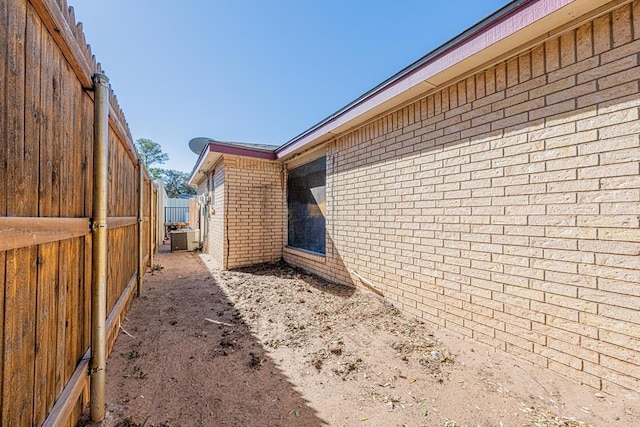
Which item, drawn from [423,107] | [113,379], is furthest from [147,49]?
[113,379]

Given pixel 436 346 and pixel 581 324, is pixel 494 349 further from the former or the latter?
pixel 581 324

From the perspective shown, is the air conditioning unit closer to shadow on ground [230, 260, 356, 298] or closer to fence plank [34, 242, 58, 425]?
shadow on ground [230, 260, 356, 298]

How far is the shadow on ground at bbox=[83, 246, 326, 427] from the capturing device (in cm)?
174

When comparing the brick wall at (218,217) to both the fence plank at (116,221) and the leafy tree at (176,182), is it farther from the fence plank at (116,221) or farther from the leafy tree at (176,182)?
the leafy tree at (176,182)

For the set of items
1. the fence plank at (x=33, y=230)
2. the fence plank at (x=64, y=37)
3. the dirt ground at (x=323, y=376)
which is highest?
the fence plank at (x=64, y=37)

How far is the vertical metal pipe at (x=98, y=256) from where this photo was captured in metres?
1.55

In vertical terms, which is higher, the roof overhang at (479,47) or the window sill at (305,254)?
the roof overhang at (479,47)

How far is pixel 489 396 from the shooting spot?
1.90 m

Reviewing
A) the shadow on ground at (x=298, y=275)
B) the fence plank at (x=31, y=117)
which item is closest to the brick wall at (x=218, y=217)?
the shadow on ground at (x=298, y=275)

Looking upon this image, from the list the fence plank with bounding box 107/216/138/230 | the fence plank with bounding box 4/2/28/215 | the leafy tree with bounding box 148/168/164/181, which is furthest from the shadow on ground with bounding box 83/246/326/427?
the leafy tree with bounding box 148/168/164/181

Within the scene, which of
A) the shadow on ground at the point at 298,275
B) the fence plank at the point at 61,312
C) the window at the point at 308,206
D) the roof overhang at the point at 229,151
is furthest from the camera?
the roof overhang at the point at 229,151

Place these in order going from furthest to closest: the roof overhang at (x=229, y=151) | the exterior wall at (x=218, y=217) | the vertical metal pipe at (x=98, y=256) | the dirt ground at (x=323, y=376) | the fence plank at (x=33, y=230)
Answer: the exterior wall at (x=218, y=217) → the roof overhang at (x=229, y=151) → the dirt ground at (x=323, y=376) → the vertical metal pipe at (x=98, y=256) → the fence plank at (x=33, y=230)

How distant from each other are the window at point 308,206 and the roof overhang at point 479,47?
1738 mm

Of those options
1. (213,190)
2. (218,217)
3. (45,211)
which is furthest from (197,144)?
(45,211)
